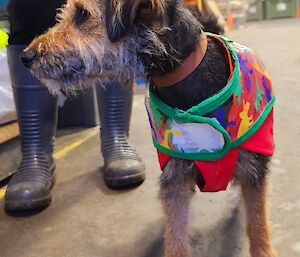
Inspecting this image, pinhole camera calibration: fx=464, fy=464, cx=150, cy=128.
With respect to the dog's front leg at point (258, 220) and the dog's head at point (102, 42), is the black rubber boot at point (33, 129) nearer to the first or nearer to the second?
the dog's head at point (102, 42)

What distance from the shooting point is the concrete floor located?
1.16m

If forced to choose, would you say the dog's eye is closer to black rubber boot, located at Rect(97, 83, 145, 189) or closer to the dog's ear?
the dog's ear

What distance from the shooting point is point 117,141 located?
1.58 meters

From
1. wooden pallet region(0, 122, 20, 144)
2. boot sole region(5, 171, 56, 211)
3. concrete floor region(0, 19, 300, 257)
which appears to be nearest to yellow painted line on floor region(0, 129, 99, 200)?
concrete floor region(0, 19, 300, 257)

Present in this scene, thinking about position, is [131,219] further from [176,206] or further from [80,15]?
[80,15]

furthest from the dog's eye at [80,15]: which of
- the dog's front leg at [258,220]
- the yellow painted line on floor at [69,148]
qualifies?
the yellow painted line on floor at [69,148]

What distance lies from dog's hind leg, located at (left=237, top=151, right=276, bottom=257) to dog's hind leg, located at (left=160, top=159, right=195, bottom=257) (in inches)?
4.7

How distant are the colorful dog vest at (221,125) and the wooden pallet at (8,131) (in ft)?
2.48

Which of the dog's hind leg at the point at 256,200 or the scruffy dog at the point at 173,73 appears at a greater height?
the scruffy dog at the point at 173,73

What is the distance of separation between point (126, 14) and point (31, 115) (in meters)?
0.71

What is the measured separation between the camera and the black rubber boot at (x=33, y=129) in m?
1.41

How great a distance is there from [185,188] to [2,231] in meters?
0.56

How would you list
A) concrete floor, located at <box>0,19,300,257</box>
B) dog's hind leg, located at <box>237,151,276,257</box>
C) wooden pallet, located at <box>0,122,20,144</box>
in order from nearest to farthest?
dog's hind leg, located at <box>237,151,276,257</box>, concrete floor, located at <box>0,19,300,257</box>, wooden pallet, located at <box>0,122,20,144</box>

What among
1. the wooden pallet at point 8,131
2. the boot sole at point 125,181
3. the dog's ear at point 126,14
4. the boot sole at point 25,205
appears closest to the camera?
the dog's ear at point 126,14
